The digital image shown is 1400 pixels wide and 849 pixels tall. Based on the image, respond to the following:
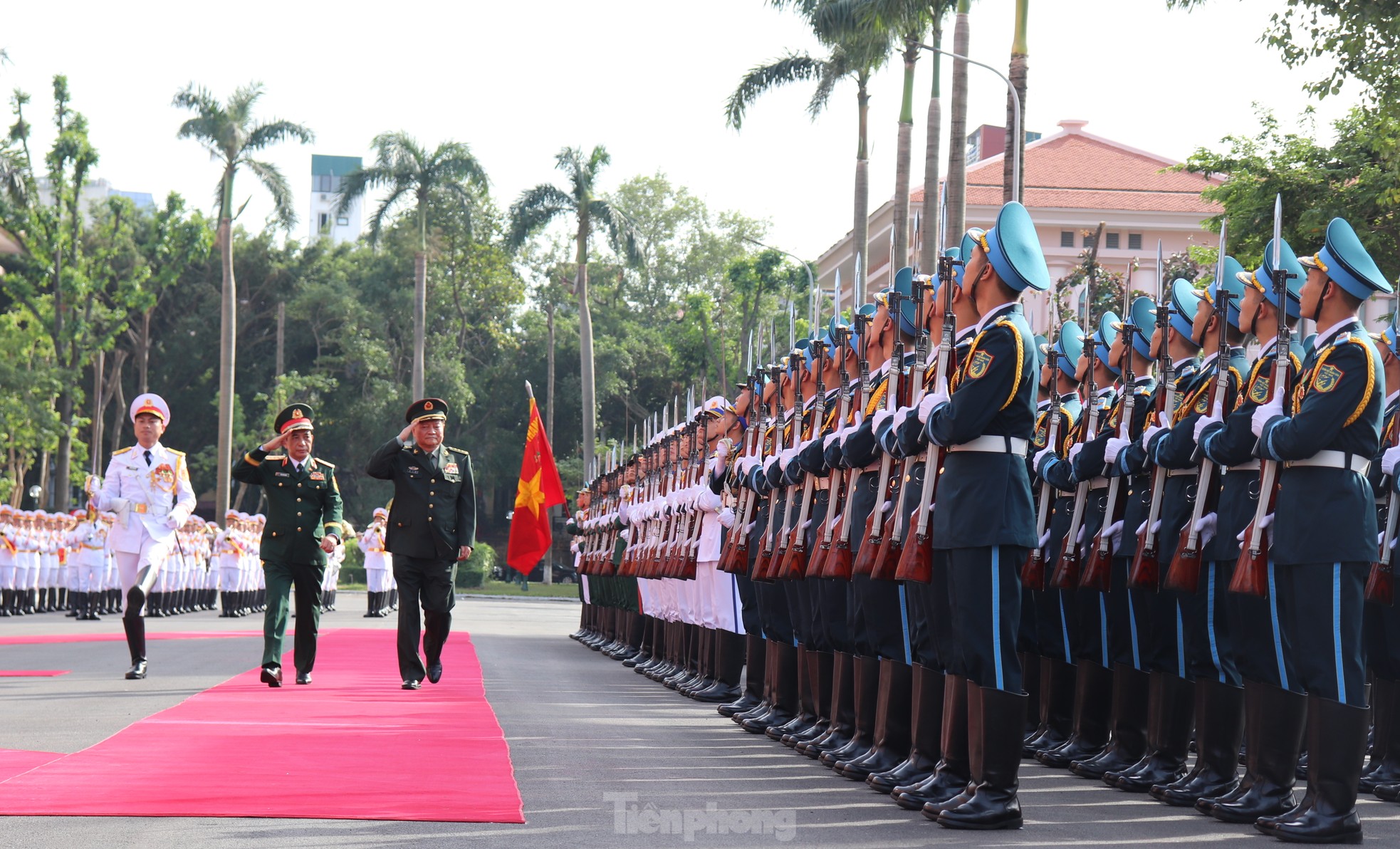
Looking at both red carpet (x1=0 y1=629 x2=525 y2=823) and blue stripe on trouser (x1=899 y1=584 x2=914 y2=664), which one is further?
blue stripe on trouser (x1=899 y1=584 x2=914 y2=664)

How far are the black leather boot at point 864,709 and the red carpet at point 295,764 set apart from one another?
1.59 m

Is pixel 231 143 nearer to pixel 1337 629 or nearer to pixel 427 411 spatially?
pixel 427 411

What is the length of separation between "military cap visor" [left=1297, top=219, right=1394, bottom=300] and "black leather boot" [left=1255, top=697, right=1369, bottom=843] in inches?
63.9

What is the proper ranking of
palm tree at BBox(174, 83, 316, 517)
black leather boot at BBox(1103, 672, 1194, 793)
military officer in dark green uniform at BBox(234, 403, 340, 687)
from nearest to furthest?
black leather boot at BBox(1103, 672, 1194, 793) < military officer in dark green uniform at BBox(234, 403, 340, 687) < palm tree at BBox(174, 83, 316, 517)

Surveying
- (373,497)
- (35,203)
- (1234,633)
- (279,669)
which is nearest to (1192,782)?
(1234,633)

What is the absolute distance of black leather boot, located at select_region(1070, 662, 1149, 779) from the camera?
26.2ft

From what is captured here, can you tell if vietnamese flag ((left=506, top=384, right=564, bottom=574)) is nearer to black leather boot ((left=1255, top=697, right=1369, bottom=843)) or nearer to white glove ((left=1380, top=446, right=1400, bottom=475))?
white glove ((left=1380, top=446, right=1400, bottom=475))

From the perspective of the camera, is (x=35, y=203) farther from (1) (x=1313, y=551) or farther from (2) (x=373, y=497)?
(1) (x=1313, y=551)

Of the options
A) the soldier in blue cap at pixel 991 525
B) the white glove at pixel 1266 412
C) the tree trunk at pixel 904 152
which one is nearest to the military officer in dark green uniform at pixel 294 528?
the soldier in blue cap at pixel 991 525

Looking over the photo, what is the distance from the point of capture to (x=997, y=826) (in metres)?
6.24

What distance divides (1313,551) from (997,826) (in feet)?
5.17

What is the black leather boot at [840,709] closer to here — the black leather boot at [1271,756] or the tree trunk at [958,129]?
the black leather boot at [1271,756]

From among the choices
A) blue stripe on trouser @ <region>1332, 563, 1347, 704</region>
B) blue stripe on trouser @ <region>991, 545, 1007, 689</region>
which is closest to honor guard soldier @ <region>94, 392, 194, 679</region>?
blue stripe on trouser @ <region>991, 545, 1007, 689</region>

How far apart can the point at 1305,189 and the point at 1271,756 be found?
18620 mm
